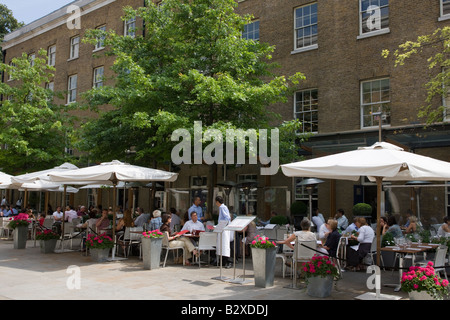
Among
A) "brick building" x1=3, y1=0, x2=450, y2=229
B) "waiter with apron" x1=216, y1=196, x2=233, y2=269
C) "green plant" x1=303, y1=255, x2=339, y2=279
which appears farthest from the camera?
"brick building" x1=3, y1=0, x2=450, y2=229

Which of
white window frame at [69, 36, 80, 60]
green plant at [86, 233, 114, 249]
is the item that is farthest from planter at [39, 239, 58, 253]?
white window frame at [69, 36, 80, 60]

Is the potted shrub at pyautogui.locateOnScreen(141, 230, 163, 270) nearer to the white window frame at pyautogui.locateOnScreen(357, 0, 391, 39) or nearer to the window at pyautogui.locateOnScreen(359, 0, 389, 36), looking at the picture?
the white window frame at pyautogui.locateOnScreen(357, 0, 391, 39)

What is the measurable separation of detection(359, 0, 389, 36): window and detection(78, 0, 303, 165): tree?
14.2 ft

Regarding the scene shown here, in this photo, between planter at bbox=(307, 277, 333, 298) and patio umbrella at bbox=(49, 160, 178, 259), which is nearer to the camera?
planter at bbox=(307, 277, 333, 298)

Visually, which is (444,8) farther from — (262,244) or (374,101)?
(262,244)

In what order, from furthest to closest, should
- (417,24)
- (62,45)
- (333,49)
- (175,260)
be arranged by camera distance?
(62,45)
(333,49)
(417,24)
(175,260)

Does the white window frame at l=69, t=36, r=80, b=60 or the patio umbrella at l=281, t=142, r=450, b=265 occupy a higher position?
the white window frame at l=69, t=36, r=80, b=60

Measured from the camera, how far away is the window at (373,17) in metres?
17.1

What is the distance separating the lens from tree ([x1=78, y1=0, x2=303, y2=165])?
1313cm

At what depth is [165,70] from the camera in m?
14.8

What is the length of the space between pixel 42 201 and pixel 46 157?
13.8 meters

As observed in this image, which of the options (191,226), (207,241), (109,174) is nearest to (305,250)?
(207,241)
